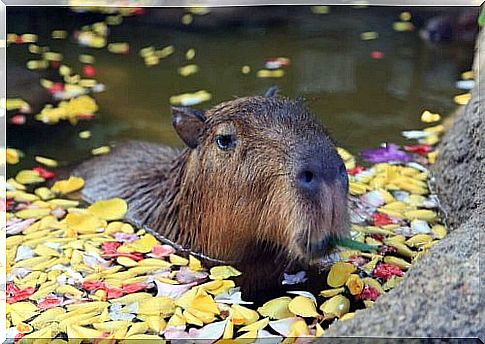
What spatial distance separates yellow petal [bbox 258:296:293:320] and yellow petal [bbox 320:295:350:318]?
7 cm

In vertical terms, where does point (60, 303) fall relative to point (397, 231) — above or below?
below

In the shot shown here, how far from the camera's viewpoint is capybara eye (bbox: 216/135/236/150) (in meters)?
2.00

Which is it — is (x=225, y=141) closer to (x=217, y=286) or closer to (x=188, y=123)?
(x=188, y=123)

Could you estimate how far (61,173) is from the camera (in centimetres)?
240

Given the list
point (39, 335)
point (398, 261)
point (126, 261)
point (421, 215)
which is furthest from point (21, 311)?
point (421, 215)

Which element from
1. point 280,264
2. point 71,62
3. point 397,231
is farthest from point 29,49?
point 397,231

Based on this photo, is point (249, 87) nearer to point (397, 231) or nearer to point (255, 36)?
point (255, 36)

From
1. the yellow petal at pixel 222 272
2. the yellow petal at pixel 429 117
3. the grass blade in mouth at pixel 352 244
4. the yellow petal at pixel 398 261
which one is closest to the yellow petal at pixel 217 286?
the yellow petal at pixel 222 272

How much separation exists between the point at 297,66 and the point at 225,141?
1.16ft

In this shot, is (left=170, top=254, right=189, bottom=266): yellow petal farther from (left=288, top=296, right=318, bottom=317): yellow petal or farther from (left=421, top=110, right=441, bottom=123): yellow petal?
(left=421, top=110, right=441, bottom=123): yellow petal

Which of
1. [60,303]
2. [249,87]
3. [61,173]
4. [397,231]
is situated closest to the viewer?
[60,303]

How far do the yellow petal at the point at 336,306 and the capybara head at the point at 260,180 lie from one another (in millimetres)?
103

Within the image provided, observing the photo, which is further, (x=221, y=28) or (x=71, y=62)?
(x=71, y=62)

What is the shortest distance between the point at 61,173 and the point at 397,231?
928 mm
